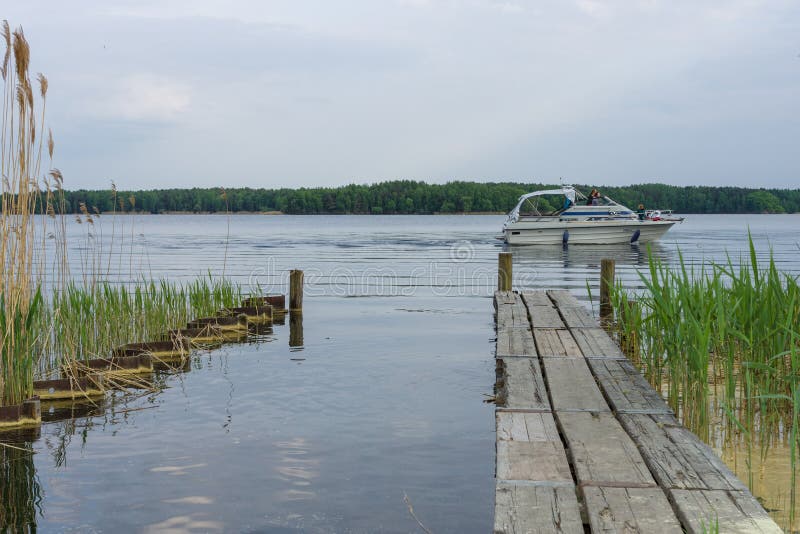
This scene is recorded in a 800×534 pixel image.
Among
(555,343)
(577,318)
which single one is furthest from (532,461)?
(577,318)

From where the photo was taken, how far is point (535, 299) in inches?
531

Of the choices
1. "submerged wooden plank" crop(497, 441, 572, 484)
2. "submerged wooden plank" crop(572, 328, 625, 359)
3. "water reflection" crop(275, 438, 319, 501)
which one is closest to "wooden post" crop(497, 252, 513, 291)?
"submerged wooden plank" crop(572, 328, 625, 359)

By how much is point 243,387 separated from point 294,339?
3821 mm

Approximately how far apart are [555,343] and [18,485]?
5808 millimetres

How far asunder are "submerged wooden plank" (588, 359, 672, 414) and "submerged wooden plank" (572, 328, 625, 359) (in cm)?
37

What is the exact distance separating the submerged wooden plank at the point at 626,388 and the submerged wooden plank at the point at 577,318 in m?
2.46

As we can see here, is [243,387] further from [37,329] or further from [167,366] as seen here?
[37,329]

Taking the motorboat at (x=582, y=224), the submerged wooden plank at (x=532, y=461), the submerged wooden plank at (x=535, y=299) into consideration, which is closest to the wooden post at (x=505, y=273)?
the submerged wooden plank at (x=535, y=299)

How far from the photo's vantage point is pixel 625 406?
6.03 metres

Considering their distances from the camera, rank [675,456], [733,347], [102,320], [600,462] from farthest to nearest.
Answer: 1. [102,320]
2. [733,347]
3. [675,456]
4. [600,462]

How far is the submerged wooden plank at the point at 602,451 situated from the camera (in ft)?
14.3

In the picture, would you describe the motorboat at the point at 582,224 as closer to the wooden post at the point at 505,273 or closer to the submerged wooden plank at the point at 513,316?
the wooden post at the point at 505,273

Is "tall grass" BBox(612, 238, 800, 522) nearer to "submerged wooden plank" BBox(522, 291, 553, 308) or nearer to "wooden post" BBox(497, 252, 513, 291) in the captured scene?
"submerged wooden plank" BBox(522, 291, 553, 308)

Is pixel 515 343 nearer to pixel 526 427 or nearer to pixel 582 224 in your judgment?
pixel 526 427
